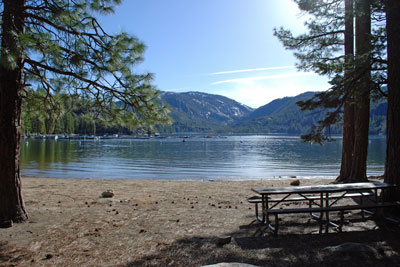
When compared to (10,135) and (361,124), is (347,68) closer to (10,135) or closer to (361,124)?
(361,124)

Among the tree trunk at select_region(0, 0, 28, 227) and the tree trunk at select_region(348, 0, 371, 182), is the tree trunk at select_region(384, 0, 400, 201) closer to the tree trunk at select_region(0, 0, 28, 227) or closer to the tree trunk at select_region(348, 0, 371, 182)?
the tree trunk at select_region(348, 0, 371, 182)

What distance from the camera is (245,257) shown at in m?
3.72

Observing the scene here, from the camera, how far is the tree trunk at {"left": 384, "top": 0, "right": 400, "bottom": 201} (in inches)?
204

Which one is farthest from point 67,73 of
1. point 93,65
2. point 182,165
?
point 182,165

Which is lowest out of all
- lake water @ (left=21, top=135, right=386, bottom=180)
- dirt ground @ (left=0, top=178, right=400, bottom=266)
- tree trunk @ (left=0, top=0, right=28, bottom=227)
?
lake water @ (left=21, top=135, right=386, bottom=180)

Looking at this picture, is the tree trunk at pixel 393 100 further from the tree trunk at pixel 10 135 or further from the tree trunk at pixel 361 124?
the tree trunk at pixel 10 135

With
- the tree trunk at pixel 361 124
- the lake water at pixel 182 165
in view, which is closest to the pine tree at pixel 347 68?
the tree trunk at pixel 361 124

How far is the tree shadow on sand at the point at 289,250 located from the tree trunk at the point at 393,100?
3.20ft

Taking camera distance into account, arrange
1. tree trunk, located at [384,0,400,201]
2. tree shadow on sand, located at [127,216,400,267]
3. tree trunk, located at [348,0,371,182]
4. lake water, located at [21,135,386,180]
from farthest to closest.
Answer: lake water, located at [21,135,386,180]
tree trunk, located at [348,0,371,182]
tree trunk, located at [384,0,400,201]
tree shadow on sand, located at [127,216,400,267]

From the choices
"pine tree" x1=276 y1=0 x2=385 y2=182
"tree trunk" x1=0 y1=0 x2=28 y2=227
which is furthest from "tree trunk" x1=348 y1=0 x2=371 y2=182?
"tree trunk" x1=0 y1=0 x2=28 y2=227

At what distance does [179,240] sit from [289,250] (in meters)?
1.67

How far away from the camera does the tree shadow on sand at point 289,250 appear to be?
354 centimetres

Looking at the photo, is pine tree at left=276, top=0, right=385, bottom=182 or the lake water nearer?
pine tree at left=276, top=0, right=385, bottom=182

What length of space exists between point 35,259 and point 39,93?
388cm
